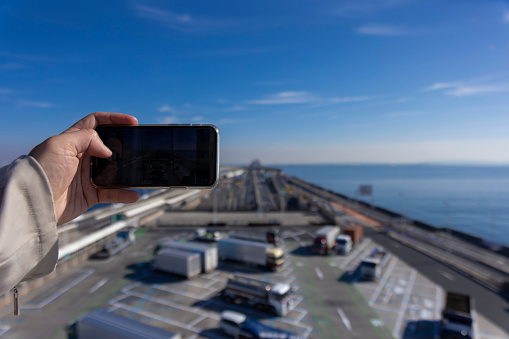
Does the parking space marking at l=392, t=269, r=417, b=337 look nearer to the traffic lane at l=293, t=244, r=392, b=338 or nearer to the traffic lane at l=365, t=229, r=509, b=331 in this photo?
the traffic lane at l=293, t=244, r=392, b=338

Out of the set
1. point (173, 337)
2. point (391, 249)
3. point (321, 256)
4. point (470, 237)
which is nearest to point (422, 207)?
point (470, 237)

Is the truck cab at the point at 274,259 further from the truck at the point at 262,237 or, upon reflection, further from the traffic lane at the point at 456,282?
the traffic lane at the point at 456,282

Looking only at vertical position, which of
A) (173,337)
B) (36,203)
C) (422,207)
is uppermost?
(36,203)

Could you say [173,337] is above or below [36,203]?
below

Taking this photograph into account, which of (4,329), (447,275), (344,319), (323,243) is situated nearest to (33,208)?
(344,319)

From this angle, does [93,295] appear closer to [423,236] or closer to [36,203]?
[36,203]

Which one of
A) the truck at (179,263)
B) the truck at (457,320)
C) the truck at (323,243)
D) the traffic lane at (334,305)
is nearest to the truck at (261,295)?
the traffic lane at (334,305)
